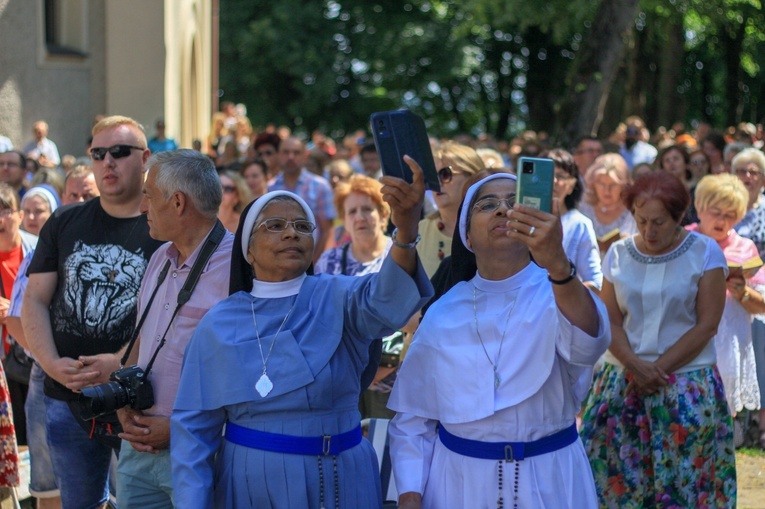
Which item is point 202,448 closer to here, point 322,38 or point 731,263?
point 731,263

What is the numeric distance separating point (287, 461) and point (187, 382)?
1.50ft

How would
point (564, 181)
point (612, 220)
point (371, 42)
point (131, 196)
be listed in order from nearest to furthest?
point (131, 196) < point (564, 181) < point (612, 220) < point (371, 42)

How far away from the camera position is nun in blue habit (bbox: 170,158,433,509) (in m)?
3.85

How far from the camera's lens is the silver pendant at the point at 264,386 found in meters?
3.84

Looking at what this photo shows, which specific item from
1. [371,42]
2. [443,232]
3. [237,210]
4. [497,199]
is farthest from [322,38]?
[497,199]

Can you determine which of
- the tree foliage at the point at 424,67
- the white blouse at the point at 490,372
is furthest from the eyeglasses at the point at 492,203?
the tree foliage at the point at 424,67

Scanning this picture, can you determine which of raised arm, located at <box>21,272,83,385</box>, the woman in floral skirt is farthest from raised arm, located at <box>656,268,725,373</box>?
raised arm, located at <box>21,272,83,385</box>

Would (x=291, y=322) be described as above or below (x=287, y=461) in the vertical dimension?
above

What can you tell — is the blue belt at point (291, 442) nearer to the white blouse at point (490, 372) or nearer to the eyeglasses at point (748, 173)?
the white blouse at point (490, 372)

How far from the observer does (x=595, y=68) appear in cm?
1711

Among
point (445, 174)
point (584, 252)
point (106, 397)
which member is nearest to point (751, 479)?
point (584, 252)

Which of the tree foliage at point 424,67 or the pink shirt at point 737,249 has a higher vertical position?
the tree foliage at point 424,67

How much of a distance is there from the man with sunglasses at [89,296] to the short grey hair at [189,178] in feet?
1.81

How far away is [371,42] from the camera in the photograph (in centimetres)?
3453
